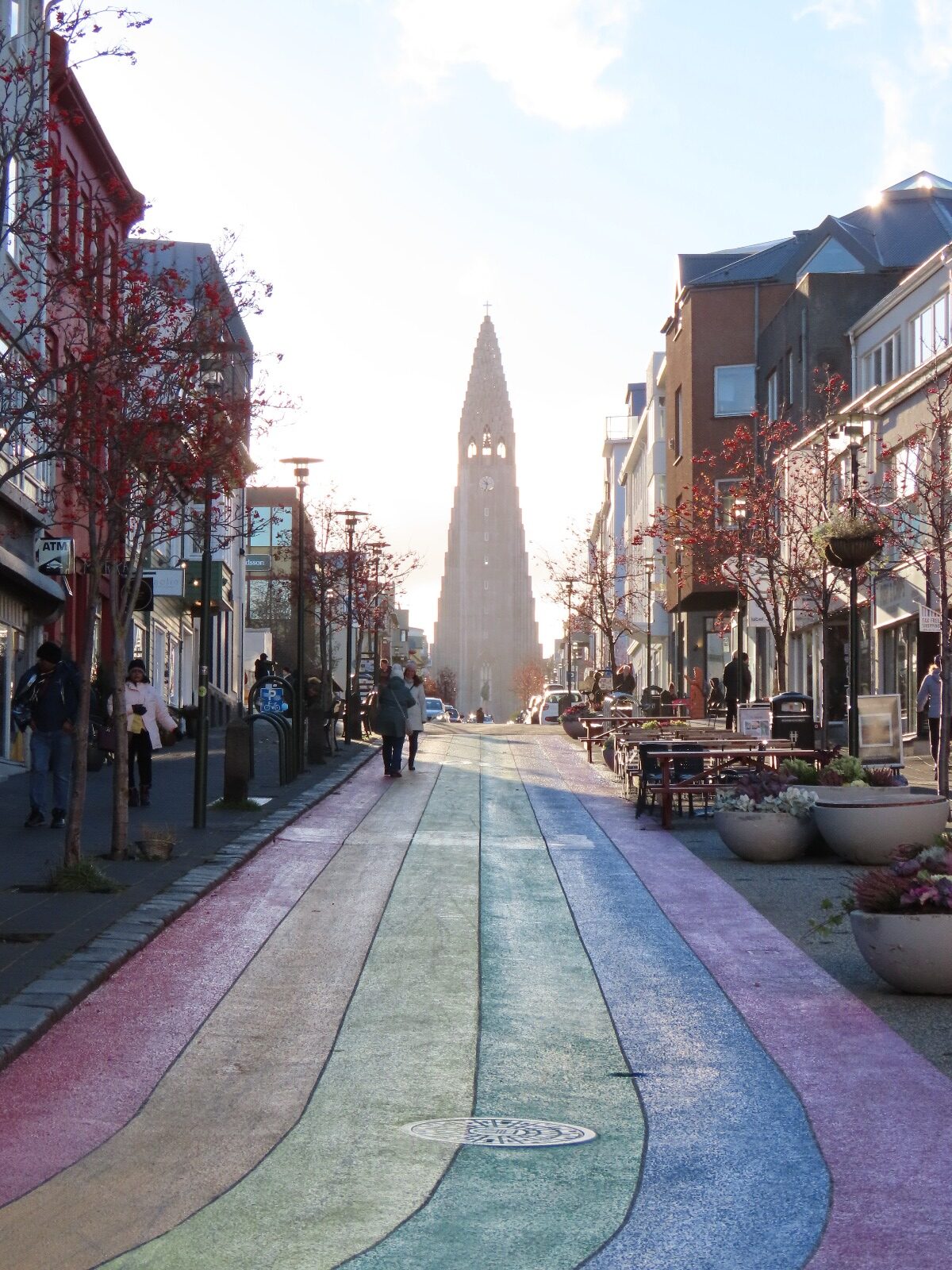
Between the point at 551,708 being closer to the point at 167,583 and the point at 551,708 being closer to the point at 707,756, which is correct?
the point at 167,583

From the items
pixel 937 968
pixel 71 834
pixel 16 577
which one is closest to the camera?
pixel 937 968

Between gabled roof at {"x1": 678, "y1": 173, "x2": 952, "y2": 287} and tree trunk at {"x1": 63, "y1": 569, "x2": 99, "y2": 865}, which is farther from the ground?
gabled roof at {"x1": 678, "y1": 173, "x2": 952, "y2": 287}

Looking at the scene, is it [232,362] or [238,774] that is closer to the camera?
[232,362]

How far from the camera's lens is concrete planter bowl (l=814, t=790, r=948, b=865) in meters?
15.0

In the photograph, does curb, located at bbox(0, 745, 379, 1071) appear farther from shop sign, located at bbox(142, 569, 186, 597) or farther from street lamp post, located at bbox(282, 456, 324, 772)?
shop sign, located at bbox(142, 569, 186, 597)

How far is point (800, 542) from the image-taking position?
35.1 m

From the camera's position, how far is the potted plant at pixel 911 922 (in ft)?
30.4

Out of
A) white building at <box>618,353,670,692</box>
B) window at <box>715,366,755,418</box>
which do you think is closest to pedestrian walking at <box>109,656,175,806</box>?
window at <box>715,366,755,418</box>

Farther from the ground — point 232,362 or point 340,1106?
point 232,362

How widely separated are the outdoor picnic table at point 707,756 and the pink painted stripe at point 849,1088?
6541 mm

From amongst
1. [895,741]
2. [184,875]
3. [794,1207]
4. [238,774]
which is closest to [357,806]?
[238,774]

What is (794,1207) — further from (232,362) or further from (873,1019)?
(232,362)

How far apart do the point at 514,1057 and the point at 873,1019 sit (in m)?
1.88

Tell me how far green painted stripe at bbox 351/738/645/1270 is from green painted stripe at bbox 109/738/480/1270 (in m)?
0.10
